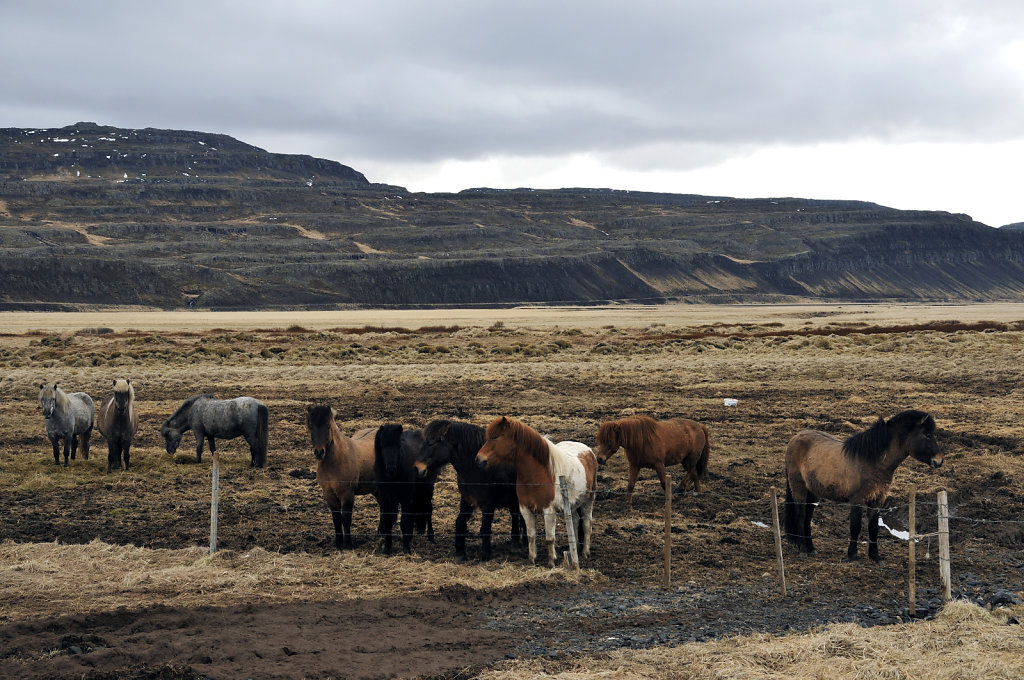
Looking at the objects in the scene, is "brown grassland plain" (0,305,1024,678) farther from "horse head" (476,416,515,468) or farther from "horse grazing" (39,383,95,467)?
"horse head" (476,416,515,468)

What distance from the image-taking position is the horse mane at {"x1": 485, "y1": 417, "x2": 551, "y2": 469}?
416 inches

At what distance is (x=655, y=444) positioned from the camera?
1417 cm

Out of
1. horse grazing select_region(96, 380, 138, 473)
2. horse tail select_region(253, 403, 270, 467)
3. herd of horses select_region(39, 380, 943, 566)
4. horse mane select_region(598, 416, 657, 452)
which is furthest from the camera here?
horse tail select_region(253, 403, 270, 467)

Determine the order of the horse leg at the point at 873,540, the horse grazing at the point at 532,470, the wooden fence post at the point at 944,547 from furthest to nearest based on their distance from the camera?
the horse leg at the point at 873,540 < the horse grazing at the point at 532,470 < the wooden fence post at the point at 944,547

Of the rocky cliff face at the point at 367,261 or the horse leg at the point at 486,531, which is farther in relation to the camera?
the rocky cliff face at the point at 367,261

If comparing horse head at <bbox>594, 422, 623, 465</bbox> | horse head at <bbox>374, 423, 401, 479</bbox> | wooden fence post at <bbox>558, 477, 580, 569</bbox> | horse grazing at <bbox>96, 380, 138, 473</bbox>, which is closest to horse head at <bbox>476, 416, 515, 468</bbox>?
wooden fence post at <bbox>558, 477, 580, 569</bbox>

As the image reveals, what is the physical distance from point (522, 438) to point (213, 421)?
9094mm

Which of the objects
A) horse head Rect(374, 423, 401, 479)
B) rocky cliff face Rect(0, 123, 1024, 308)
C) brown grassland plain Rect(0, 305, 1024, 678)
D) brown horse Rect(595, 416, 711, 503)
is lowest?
brown grassland plain Rect(0, 305, 1024, 678)

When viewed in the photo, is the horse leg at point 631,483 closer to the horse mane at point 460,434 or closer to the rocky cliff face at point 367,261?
the horse mane at point 460,434

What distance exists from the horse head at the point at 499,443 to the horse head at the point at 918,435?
4.83 metres

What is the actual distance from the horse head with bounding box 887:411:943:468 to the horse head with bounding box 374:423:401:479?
6362mm

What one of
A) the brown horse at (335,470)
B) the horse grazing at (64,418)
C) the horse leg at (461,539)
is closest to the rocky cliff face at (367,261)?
the horse grazing at (64,418)

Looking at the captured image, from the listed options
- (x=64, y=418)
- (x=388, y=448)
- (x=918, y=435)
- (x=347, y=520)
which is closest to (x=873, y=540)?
(x=918, y=435)

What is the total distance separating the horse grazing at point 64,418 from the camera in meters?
16.6
